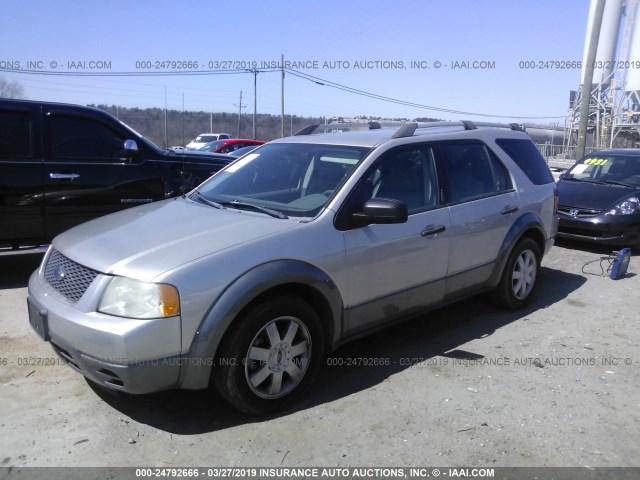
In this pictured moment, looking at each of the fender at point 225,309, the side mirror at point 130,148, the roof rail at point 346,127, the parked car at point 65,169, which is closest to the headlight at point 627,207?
the roof rail at point 346,127

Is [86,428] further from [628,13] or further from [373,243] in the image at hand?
[628,13]

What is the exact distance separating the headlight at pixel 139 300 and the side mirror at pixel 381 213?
1.34 meters

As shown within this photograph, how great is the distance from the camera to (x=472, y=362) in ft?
13.4

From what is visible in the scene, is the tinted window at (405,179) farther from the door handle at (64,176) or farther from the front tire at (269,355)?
the door handle at (64,176)

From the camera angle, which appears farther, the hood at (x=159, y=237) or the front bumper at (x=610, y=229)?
the front bumper at (x=610, y=229)

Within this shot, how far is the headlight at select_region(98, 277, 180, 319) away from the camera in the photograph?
9.11 ft

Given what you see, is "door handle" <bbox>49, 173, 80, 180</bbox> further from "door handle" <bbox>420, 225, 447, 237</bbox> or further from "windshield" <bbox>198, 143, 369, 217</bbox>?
"door handle" <bbox>420, 225, 447, 237</bbox>

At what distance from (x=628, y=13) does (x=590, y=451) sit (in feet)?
142

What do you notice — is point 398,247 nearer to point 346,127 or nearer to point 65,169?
point 346,127

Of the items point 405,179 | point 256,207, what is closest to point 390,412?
point 256,207

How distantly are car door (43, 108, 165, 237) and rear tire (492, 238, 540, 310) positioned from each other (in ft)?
13.2

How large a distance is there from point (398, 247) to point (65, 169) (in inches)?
153

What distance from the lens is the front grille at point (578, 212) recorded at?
25.1ft

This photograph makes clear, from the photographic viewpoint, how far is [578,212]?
782 cm
